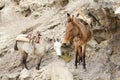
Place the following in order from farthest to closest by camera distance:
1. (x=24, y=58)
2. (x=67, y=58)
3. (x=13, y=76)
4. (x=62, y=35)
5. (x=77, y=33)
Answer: (x=62, y=35) < (x=24, y=58) < (x=67, y=58) < (x=13, y=76) < (x=77, y=33)

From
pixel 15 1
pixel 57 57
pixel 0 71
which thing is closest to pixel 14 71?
pixel 0 71

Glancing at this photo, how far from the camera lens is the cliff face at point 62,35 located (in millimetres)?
11016

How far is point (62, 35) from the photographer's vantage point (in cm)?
1236

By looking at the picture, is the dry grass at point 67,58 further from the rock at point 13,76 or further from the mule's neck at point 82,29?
the rock at point 13,76

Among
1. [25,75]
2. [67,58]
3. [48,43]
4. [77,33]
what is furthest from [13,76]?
[77,33]

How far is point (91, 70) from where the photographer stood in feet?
36.3

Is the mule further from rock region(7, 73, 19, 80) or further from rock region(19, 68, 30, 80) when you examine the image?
rock region(7, 73, 19, 80)

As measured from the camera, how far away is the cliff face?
11.0 m

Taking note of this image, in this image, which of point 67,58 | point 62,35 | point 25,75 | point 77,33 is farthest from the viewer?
point 62,35

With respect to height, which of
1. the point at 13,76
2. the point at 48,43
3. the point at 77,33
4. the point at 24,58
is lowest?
the point at 13,76

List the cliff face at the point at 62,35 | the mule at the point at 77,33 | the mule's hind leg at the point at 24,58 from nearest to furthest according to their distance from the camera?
the mule at the point at 77,33
the cliff face at the point at 62,35
the mule's hind leg at the point at 24,58

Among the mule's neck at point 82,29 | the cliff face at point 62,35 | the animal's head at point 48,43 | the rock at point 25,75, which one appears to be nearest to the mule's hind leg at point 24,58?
the cliff face at point 62,35

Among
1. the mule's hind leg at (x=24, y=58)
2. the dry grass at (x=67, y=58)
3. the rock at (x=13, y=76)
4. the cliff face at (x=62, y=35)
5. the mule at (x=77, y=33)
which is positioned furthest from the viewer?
the mule's hind leg at (x=24, y=58)

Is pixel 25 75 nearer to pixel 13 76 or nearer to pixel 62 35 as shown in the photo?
pixel 13 76
